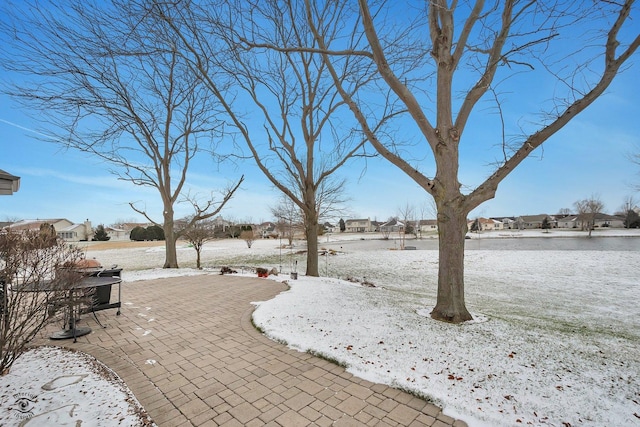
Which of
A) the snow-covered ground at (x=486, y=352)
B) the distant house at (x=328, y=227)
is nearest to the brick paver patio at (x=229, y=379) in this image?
the snow-covered ground at (x=486, y=352)

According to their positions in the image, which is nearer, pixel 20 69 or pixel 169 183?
pixel 20 69

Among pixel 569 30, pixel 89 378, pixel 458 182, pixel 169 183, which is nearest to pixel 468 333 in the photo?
pixel 458 182

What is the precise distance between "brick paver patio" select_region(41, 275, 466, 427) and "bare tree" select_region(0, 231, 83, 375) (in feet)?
3.05

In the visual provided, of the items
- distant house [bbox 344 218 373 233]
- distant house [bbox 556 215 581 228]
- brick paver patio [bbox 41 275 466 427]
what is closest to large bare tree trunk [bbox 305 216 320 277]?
brick paver patio [bbox 41 275 466 427]

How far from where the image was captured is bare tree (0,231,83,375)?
2.63 m

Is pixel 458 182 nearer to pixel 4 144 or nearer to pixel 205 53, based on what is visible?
pixel 205 53

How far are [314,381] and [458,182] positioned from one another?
153 inches

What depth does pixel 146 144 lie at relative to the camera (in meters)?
12.3

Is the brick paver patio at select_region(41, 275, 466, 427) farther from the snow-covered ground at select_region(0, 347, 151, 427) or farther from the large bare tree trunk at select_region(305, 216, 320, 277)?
the large bare tree trunk at select_region(305, 216, 320, 277)

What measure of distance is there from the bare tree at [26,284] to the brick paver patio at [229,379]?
3.05 ft

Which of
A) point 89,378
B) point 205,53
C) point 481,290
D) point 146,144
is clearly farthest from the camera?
point 146,144

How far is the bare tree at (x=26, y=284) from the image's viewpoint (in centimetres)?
263

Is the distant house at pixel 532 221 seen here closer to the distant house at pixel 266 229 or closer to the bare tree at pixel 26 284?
the distant house at pixel 266 229

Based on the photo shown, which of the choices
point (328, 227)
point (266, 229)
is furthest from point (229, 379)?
point (266, 229)
